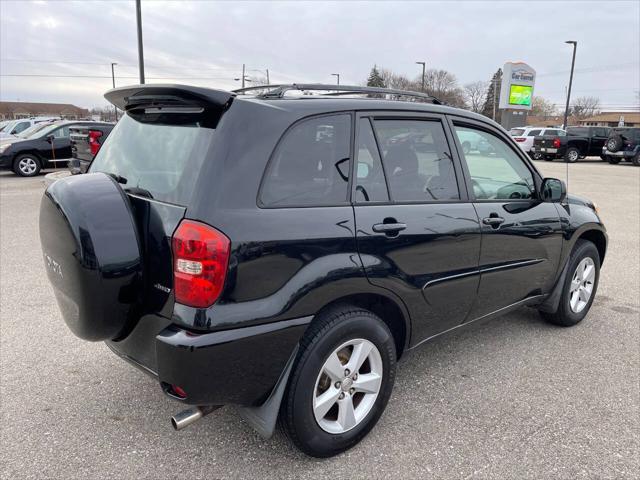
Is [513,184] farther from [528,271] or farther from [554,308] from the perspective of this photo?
[554,308]

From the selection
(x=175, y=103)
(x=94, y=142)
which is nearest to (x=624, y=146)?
(x=94, y=142)

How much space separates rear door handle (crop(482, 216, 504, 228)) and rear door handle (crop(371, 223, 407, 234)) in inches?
30.4

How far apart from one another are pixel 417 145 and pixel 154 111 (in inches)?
58.8

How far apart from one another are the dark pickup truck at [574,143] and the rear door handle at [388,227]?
2430 centimetres

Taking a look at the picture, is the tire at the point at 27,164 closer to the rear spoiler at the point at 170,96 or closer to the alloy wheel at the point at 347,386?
the rear spoiler at the point at 170,96

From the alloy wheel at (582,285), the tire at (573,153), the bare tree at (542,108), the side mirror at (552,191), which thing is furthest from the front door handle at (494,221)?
the bare tree at (542,108)

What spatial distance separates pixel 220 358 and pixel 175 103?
1239mm

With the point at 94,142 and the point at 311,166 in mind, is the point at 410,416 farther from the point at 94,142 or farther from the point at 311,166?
the point at 94,142

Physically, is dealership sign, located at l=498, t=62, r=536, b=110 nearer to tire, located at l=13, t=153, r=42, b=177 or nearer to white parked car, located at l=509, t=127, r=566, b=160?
white parked car, located at l=509, t=127, r=566, b=160

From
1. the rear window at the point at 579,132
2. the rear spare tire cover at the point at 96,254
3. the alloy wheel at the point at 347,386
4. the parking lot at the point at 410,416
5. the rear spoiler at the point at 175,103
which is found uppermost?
the rear window at the point at 579,132

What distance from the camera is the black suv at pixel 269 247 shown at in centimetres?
205

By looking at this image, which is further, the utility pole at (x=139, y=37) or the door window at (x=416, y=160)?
the utility pole at (x=139, y=37)

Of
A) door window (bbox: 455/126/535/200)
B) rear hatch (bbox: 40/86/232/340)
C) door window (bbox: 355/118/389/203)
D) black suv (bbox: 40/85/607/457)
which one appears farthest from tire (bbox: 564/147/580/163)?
rear hatch (bbox: 40/86/232/340)

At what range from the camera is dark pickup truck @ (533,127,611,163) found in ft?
78.7
